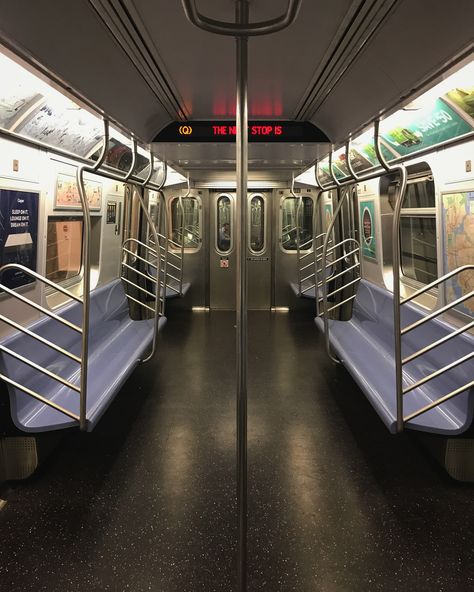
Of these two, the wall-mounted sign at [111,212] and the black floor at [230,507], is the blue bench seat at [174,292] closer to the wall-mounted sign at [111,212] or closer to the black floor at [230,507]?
the wall-mounted sign at [111,212]

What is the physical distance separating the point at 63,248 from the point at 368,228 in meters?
3.61

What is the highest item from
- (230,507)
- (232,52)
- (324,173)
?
(324,173)

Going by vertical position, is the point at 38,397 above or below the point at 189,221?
below

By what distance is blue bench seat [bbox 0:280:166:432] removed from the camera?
2.68 meters

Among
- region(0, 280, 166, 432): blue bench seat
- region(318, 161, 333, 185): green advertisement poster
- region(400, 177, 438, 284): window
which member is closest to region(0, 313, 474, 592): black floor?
region(0, 280, 166, 432): blue bench seat

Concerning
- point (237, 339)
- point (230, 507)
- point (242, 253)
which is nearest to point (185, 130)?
point (242, 253)

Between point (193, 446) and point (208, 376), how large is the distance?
1556 mm

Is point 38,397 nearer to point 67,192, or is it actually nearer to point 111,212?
point 67,192

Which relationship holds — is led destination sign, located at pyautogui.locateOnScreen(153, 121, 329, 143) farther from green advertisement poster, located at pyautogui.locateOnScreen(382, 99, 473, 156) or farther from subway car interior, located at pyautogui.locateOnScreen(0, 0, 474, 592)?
green advertisement poster, located at pyautogui.locateOnScreen(382, 99, 473, 156)

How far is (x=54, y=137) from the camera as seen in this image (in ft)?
11.3

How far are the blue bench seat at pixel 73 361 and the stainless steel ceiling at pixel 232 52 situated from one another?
5.49 feet

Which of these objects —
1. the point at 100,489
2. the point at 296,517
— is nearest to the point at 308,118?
the point at 296,517

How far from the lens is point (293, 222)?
27.6ft

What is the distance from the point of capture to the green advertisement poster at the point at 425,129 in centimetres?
294
